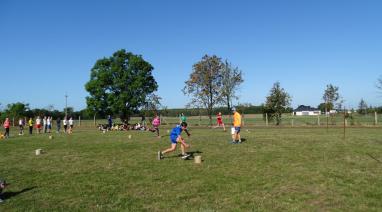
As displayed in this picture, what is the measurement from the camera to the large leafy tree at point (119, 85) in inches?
2419

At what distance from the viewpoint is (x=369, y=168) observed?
12.9 m

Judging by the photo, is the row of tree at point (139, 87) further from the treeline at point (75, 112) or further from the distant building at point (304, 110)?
the distant building at point (304, 110)

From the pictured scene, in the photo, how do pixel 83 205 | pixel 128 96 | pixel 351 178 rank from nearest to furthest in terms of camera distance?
pixel 83 205 → pixel 351 178 → pixel 128 96

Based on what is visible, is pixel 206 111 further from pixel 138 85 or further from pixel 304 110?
pixel 304 110

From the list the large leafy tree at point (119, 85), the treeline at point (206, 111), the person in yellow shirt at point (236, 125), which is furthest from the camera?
the large leafy tree at point (119, 85)

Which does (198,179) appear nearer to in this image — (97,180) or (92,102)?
(97,180)

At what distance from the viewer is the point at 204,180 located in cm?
1170

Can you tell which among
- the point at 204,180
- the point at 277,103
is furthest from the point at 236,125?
the point at 277,103

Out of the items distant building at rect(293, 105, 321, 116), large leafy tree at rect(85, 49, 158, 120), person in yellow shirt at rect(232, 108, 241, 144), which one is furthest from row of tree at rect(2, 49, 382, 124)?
distant building at rect(293, 105, 321, 116)

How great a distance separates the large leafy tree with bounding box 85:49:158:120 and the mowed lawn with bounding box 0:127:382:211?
1718 inches

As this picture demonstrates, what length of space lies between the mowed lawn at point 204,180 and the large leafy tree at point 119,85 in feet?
143

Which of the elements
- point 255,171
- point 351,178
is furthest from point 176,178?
point 351,178

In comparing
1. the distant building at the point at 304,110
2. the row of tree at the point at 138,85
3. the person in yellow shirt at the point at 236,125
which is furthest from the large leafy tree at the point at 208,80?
the distant building at the point at 304,110

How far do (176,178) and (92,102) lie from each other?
A: 51999 mm
